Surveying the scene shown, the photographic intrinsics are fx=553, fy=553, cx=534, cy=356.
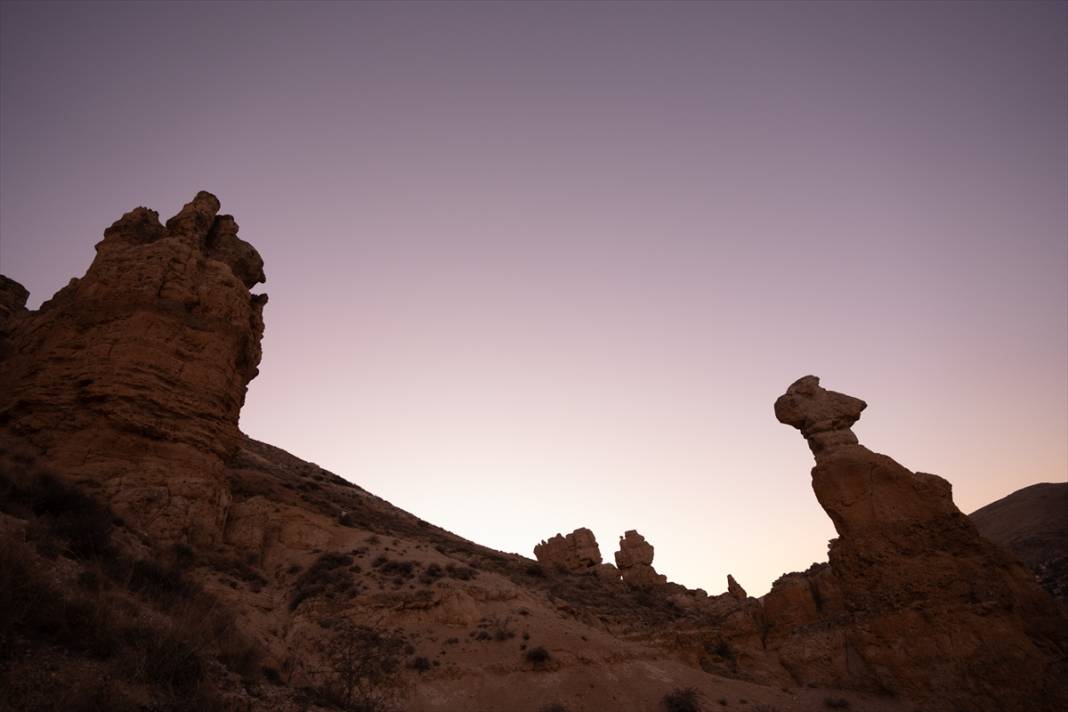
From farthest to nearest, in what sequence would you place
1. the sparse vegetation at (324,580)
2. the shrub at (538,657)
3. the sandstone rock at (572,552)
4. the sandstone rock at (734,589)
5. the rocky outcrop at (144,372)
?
the sandstone rock at (572,552) < the sandstone rock at (734,589) < the sparse vegetation at (324,580) < the shrub at (538,657) < the rocky outcrop at (144,372)

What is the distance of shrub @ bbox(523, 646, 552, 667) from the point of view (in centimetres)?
2175

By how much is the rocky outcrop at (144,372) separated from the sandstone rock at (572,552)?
104 ft

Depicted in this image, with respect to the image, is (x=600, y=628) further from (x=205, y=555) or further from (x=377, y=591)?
(x=205, y=555)

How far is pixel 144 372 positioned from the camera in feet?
71.1

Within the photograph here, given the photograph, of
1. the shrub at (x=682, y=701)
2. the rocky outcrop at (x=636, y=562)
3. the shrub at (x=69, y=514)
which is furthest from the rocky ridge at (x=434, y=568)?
the rocky outcrop at (x=636, y=562)

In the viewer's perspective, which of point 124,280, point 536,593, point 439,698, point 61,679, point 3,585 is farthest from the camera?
point 536,593

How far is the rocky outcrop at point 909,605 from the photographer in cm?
1784

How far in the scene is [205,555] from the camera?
2072cm

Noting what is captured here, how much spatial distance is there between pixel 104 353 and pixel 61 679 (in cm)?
1980

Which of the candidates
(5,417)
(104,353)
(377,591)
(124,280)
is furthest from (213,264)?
(377,591)

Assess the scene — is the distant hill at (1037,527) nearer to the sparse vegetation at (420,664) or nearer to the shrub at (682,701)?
the shrub at (682,701)

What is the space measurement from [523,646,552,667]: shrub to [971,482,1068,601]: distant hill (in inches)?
1040

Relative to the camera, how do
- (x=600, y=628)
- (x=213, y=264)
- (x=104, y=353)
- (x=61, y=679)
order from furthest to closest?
(x=600, y=628)
(x=213, y=264)
(x=104, y=353)
(x=61, y=679)

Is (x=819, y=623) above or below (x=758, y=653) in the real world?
above
